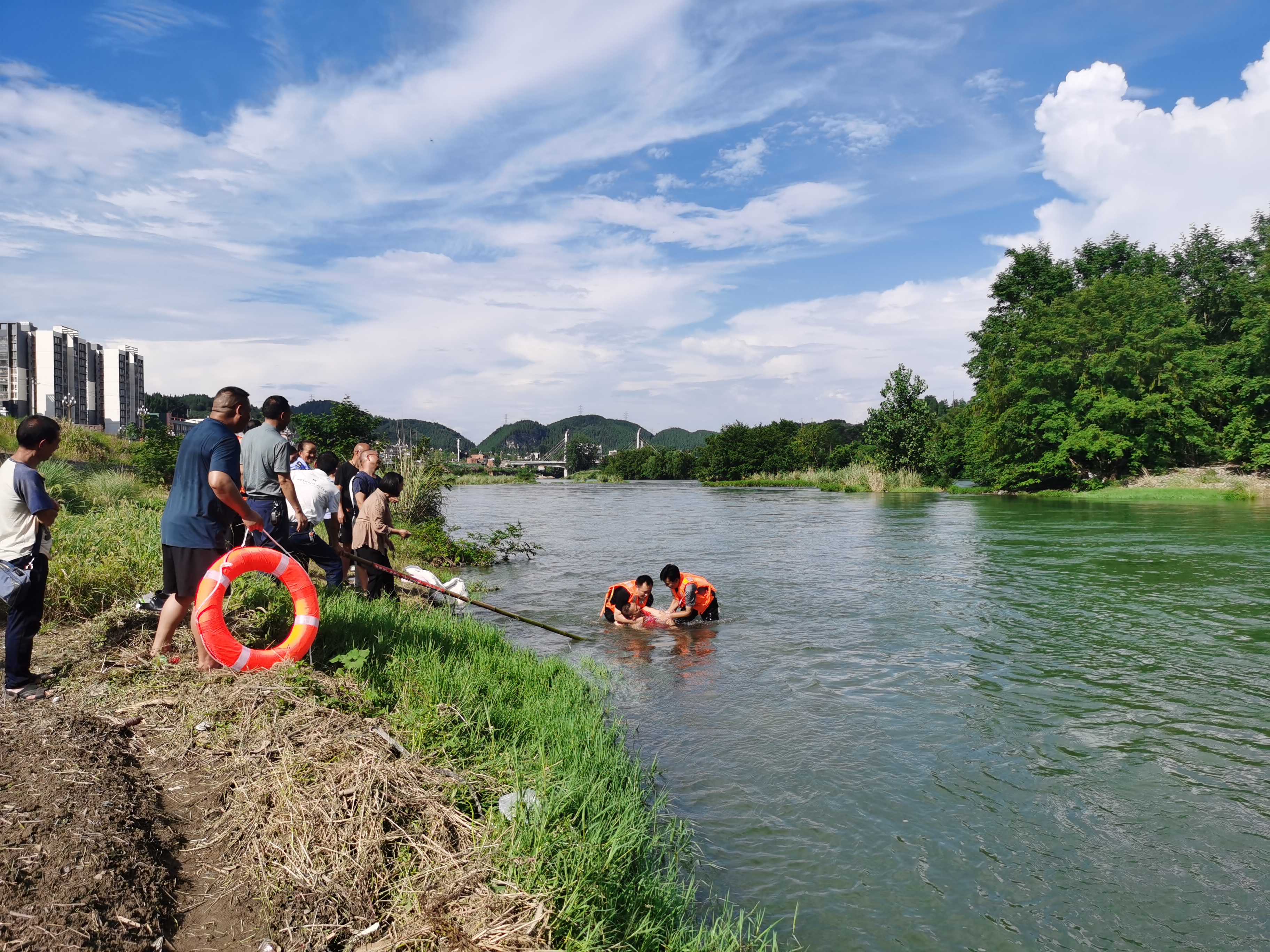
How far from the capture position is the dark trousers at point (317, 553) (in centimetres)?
789

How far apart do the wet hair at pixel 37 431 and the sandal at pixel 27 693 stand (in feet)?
5.07

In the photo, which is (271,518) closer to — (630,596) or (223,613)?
(223,613)

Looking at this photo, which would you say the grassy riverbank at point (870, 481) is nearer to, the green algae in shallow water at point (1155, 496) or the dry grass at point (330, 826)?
the green algae in shallow water at point (1155, 496)

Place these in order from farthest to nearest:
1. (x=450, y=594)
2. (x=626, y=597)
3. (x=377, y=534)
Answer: (x=626, y=597) < (x=377, y=534) < (x=450, y=594)

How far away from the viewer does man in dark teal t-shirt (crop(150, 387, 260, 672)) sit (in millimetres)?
5176

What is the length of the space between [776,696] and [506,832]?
14.3 ft

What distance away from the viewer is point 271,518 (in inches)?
271

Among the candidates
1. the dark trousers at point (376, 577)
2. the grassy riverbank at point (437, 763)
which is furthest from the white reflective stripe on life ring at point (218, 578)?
Result: the dark trousers at point (376, 577)

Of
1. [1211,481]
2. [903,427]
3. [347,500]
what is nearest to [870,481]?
[903,427]

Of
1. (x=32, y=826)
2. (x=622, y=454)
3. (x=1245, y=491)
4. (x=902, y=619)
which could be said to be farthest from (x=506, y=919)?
(x=622, y=454)

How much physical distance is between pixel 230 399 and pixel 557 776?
141 inches

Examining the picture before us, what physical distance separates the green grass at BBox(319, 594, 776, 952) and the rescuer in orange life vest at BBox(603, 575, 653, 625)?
10.1 feet

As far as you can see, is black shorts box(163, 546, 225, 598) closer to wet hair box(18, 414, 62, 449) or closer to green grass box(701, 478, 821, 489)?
wet hair box(18, 414, 62, 449)

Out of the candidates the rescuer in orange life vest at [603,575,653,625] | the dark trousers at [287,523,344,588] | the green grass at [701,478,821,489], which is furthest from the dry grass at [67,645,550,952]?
the green grass at [701,478,821,489]
